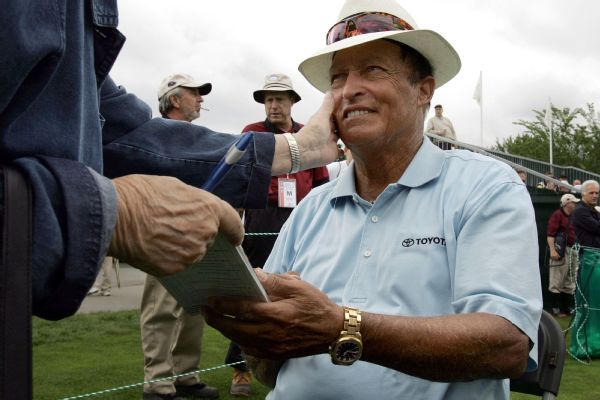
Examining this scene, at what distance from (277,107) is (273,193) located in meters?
0.78

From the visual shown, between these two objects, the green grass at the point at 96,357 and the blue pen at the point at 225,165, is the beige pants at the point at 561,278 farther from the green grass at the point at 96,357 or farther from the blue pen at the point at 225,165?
the blue pen at the point at 225,165

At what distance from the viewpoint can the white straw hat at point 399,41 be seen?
2613 mm

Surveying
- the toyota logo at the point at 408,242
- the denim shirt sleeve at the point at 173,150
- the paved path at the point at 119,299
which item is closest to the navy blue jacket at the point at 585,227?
the paved path at the point at 119,299

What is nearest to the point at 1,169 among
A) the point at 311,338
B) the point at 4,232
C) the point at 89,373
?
the point at 4,232

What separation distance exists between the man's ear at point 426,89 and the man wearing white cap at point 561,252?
8520 millimetres

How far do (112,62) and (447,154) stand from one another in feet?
4.71

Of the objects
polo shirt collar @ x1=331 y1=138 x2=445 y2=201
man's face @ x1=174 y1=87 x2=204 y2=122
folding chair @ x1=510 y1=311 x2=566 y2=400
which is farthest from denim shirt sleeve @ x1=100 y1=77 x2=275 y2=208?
man's face @ x1=174 y1=87 x2=204 y2=122

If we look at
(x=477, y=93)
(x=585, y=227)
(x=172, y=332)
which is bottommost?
(x=172, y=332)

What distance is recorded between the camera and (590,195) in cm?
1070

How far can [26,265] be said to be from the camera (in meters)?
1.16

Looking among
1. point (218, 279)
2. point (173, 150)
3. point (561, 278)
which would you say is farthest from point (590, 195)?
point (218, 279)

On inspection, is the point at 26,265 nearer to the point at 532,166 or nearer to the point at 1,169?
the point at 1,169

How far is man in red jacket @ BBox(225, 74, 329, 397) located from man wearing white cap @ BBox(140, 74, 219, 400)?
0.27 metres

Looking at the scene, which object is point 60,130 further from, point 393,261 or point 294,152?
point 393,261
